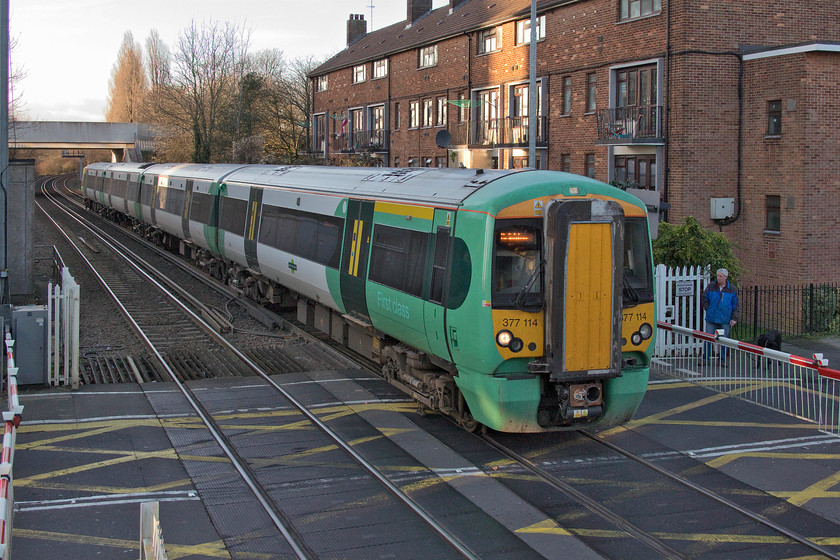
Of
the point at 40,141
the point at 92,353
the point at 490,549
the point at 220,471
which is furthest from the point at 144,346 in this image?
the point at 40,141

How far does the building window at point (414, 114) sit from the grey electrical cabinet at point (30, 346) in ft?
87.3

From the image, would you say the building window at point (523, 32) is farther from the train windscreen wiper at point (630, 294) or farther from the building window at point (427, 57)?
the train windscreen wiper at point (630, 294)

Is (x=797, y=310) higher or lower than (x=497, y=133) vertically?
lower

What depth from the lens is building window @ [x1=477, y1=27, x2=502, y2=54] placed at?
30.4 meters

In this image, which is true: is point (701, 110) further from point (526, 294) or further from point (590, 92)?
point (526, 294)

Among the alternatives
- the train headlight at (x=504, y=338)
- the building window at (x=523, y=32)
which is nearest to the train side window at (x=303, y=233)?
the train headlight at (x=504, y=338)

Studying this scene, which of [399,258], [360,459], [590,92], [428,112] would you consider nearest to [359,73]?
[428,112]

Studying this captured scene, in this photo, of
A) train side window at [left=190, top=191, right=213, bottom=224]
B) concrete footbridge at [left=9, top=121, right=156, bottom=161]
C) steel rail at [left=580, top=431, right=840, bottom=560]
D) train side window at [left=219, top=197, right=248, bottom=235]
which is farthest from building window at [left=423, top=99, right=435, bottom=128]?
concrete footbridge at [left=9, top=121, right=156, bottom=161]

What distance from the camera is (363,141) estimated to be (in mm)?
41219

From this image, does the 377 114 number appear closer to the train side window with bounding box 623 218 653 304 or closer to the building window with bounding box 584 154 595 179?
the train side window with bounding box 623 218 653 304

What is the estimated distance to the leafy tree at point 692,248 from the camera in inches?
604

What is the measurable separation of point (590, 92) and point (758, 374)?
1441cm

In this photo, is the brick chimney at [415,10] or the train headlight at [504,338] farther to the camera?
the brick chimney at [415,10]

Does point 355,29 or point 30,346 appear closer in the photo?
point 30,346
